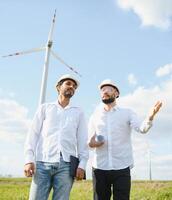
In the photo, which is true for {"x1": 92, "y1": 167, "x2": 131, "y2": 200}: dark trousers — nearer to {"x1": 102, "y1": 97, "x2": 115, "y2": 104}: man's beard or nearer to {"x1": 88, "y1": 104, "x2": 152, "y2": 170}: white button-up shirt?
{"x1": 88, "y1": 104, "x2": 152, "y2": 170}: white button-up shirt

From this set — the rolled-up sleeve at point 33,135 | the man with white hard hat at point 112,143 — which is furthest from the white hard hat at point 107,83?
the rolled-up sleeve at point 33,135

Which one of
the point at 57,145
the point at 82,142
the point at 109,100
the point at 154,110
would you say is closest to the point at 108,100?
the point at 109,100

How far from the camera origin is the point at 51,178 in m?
5.32

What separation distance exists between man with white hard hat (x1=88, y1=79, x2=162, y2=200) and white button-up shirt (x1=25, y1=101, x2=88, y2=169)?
0.63 metres

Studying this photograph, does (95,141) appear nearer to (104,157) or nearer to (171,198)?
(104,157)

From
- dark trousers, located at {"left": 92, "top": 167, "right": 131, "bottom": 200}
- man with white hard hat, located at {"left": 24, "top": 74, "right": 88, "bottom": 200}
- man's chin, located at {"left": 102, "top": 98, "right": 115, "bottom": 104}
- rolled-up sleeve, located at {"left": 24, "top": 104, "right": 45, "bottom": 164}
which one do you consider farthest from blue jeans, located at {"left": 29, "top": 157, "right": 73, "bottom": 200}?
man's chin, located at {"left": 102, "top": 98, "right": 115, "bottom": 104}

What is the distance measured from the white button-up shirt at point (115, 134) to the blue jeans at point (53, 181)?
1006 mm

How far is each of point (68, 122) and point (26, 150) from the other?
2.12ft

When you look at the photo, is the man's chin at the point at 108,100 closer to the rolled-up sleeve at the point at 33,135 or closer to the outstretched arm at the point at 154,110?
the outstretched arm at the point at 154,110

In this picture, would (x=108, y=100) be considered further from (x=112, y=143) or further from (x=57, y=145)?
(x=57, y=145)

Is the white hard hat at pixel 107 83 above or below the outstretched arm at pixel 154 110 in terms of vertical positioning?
above

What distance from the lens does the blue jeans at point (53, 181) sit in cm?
521

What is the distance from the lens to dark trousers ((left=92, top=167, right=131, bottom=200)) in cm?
596

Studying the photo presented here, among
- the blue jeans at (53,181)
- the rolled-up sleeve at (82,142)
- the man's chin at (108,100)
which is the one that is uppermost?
the man's chin at (108,100)
